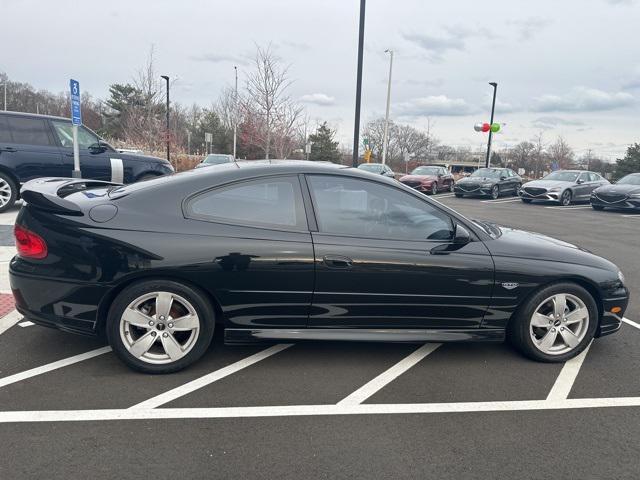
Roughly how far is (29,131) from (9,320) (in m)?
5.89

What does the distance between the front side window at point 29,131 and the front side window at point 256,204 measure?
7125 mm

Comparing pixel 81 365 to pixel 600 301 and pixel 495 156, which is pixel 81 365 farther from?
pixel 495 156

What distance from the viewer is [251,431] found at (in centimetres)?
287

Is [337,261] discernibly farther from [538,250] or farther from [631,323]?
[631,323]

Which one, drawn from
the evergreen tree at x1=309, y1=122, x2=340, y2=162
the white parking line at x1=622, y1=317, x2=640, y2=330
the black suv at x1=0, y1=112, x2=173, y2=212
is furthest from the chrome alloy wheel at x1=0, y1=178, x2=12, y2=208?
the evergreen tree at x1=309, y1=122, x2=340, y2=162

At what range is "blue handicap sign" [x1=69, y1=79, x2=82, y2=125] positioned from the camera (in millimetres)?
8519

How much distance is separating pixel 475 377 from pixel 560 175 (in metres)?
19.9

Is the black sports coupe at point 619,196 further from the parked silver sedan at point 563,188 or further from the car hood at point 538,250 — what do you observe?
the car hood at point 538,250

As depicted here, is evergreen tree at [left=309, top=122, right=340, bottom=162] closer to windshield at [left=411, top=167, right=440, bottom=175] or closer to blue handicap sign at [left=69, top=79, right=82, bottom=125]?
windshield at [left=411, top=167, right=440, bottom=175]

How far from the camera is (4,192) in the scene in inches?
350

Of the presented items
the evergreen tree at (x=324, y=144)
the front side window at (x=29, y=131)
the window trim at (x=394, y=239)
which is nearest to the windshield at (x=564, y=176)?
the front side window at (x=29, y=131)

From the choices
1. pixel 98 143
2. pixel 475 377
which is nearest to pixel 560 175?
pixel 98 143

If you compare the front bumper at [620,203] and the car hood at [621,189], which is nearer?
the front bumper at [620,203]

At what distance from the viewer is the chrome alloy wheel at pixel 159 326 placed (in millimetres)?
3383
